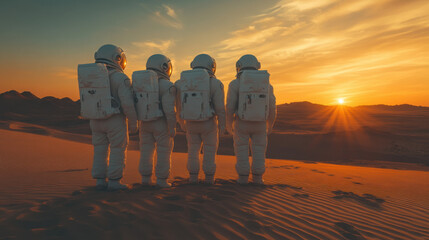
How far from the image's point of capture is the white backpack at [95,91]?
412cm

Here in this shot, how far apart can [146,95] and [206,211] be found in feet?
8.22

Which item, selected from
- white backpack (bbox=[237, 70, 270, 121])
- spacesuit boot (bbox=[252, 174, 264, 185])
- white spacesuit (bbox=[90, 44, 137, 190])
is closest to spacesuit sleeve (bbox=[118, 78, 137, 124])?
white spacesuit (bbox=[90, 44, 137, 190])

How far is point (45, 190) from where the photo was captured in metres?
4.32

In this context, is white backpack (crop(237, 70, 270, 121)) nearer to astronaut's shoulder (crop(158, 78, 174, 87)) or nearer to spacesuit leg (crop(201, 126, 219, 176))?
spacesuit leg (crop(201, 126, 219, 176))

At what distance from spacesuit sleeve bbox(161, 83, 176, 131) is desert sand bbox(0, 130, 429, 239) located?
4.26 ft

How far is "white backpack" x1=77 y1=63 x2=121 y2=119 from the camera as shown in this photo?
412cm

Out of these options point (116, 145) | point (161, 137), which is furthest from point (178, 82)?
point (116, 145)

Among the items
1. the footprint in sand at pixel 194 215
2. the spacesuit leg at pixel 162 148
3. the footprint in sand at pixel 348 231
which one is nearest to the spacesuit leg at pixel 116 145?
the spacesuit leg at pixel 162 148

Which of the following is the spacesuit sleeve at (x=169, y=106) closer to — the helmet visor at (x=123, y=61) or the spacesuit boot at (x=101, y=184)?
the helmet visor at (x=123, y=61)

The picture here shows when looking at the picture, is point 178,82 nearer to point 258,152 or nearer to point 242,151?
point 242,151

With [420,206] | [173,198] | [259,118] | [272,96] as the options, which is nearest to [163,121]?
[173,198]

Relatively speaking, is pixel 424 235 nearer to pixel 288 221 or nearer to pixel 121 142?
pixel 288 221

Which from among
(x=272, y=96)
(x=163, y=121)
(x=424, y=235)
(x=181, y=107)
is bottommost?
(x=424, y=235)

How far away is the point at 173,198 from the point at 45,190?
8.53 ft
